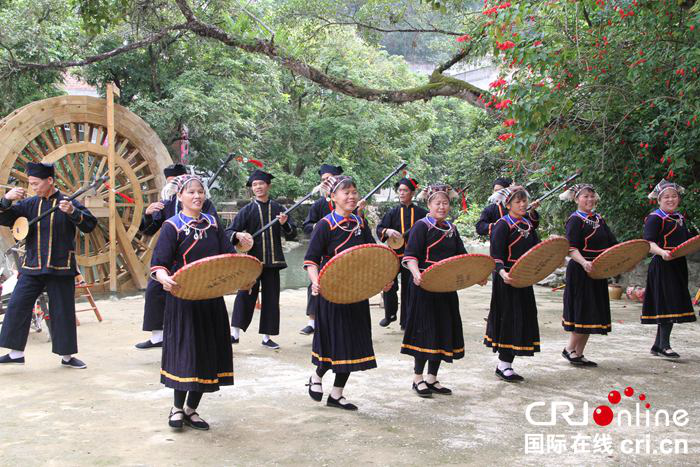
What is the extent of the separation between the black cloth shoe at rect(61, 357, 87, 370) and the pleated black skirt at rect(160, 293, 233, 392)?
6.62 feet

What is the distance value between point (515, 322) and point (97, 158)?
866cm

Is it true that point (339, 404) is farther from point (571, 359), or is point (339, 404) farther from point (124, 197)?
point (124, 197)

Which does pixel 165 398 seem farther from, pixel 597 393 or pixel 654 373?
pixel 654 373

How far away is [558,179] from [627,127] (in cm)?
135

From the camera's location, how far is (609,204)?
30.8 ft

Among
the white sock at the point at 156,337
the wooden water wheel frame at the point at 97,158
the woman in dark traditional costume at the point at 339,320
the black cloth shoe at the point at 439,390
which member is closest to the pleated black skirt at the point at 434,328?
the black cloth shoe at the point at 439,390

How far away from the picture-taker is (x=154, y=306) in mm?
6461

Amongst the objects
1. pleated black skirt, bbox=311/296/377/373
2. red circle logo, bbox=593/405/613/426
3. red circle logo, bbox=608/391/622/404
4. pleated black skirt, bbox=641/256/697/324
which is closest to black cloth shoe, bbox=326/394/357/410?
pleated black skirt, bbox=311/296/377/373

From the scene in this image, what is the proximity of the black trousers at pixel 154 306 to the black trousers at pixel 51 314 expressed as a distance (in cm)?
74

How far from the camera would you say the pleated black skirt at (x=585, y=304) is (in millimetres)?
6105

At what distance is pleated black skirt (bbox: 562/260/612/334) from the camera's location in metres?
6.11

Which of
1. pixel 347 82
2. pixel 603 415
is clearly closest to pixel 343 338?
pixel 603 415

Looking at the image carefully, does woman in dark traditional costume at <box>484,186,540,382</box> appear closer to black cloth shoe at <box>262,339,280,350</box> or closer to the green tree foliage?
the green tree foliage

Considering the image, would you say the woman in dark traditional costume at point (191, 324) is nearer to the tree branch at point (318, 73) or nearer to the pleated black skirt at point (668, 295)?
the pleated black skirt at point (668, 295)
